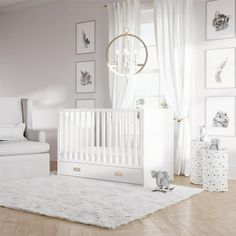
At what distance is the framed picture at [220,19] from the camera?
13.4 feet

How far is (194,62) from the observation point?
169 inches

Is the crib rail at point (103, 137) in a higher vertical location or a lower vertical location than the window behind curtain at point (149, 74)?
lower

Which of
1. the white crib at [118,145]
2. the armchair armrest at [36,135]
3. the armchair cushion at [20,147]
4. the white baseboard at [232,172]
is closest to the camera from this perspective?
Answer: the white crib at [118,145]

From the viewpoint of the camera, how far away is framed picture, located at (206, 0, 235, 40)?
4086 millimetres

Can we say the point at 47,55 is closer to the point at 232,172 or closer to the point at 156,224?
the point at 232,172

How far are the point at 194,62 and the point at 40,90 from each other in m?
2.32

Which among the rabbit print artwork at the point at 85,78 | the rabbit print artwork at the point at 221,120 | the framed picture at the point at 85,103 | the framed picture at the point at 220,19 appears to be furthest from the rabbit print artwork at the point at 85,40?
the rabbit print artwork at the point at 221,120

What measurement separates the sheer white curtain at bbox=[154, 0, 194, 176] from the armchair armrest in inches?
54.2

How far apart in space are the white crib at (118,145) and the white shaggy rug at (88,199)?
Result: 16cm

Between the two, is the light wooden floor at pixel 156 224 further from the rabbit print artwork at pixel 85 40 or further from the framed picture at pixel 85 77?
the rabbit print artwork at pixel 85 40

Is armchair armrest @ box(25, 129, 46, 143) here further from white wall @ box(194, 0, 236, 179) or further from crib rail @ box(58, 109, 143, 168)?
white wall @ box(194, 0, 236, 179)

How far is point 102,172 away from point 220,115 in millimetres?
1333

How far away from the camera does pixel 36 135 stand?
13.9ft

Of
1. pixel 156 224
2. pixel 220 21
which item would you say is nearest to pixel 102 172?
pixel 156 224
